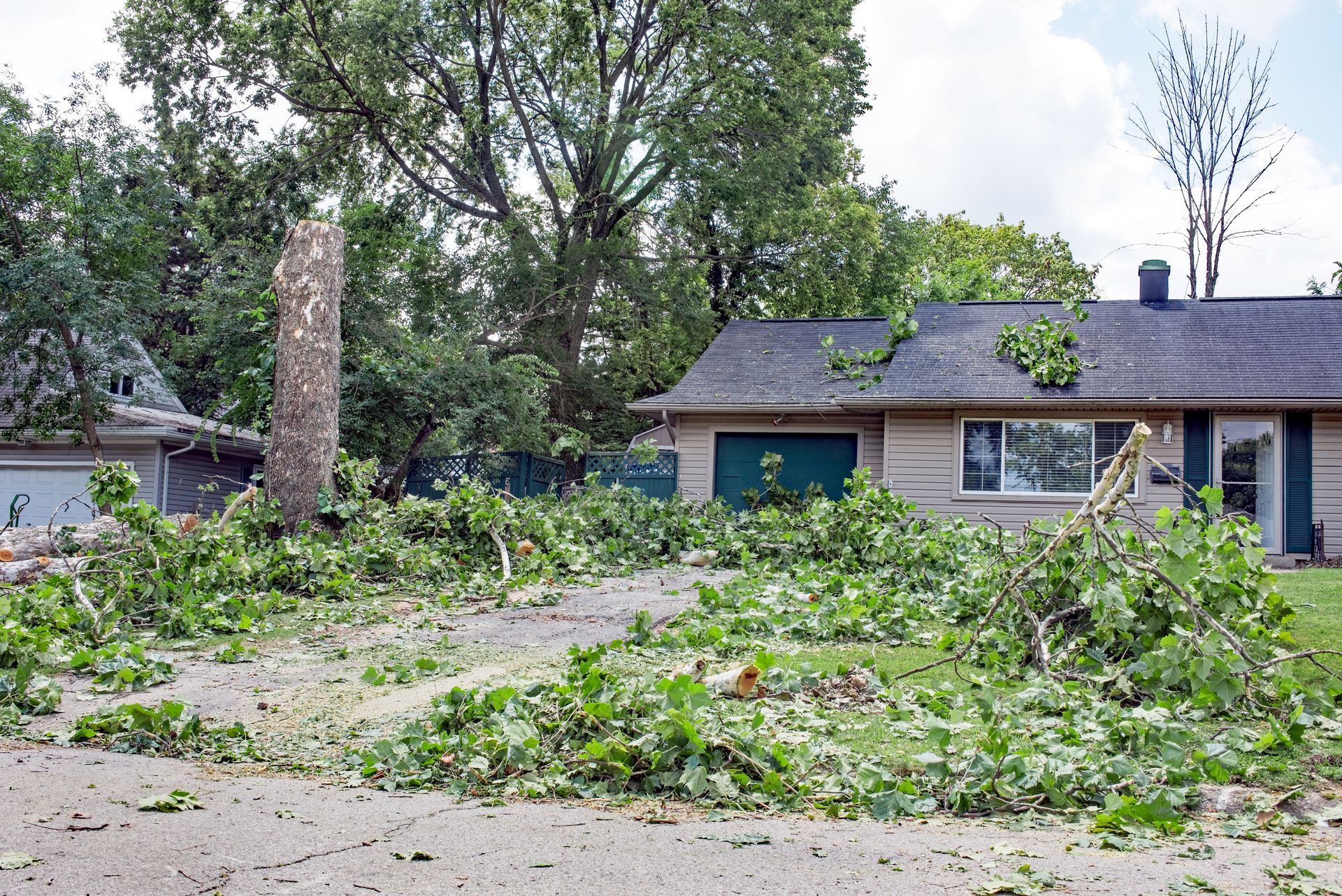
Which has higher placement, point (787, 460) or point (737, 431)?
point (737, 431)

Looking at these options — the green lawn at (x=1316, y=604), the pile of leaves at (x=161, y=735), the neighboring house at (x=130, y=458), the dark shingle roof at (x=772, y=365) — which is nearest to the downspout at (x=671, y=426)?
the dark shingle roof at (x=772, y=365)

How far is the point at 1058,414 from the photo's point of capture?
14.7m

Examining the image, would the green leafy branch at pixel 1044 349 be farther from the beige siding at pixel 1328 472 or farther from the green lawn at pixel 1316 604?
the green lawn at pixel 1316 604

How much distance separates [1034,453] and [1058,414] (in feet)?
2.15

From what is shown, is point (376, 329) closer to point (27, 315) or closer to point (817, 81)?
point (27, 315)

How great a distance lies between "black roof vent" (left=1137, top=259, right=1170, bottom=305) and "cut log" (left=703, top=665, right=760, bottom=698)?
14444 mm

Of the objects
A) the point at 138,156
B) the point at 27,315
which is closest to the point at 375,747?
the point at 27,315

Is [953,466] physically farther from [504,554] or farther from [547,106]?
[547,106]

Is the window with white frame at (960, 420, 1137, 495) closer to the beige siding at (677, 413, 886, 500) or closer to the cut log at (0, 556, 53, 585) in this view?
the beige siding at (677, 413, 886, 500)

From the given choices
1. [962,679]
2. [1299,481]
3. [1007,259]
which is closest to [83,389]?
[962,679]

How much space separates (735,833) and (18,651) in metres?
4.45

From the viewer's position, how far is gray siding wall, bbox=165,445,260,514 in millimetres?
20406

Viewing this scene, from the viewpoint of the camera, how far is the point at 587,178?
23.6m

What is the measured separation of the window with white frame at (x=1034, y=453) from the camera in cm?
1452
